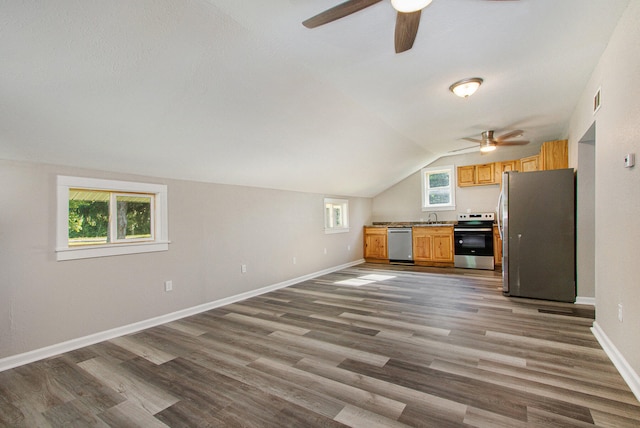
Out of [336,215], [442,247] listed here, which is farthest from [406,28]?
[442,247]

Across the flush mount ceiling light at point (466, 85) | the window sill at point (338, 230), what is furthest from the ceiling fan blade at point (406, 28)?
the window sill at point (338, 230)

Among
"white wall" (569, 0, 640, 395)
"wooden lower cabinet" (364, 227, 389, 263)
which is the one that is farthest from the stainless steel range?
"white wall" (569, 0, 640, 395)

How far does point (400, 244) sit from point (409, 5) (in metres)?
5.99

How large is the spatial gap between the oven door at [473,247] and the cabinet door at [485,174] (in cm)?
114

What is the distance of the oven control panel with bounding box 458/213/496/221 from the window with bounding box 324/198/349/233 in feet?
8.54

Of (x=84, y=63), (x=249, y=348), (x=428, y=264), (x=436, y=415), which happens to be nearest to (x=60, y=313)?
(x=249, y=348)

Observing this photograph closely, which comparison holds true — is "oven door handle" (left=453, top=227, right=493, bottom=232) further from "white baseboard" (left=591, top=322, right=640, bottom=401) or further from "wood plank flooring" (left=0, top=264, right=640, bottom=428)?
"white baseboard" (left=591, top=322, right=640, bottom=401)

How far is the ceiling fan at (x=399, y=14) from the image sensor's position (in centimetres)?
153

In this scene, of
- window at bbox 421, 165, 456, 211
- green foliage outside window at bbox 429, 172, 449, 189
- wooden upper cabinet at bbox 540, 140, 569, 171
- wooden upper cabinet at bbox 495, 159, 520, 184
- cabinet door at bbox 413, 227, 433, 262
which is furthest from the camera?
green foliage outside window at bbox 429, 172, 449, 189

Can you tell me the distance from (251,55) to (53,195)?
221cm

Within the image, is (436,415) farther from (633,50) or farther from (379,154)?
(379,154)

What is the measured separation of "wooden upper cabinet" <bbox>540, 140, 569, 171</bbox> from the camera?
4359 millimetres

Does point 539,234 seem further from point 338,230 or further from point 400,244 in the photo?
point 338,230

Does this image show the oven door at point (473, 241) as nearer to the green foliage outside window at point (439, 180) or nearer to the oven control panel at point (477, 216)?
the oven control panel at point (477, 216)
